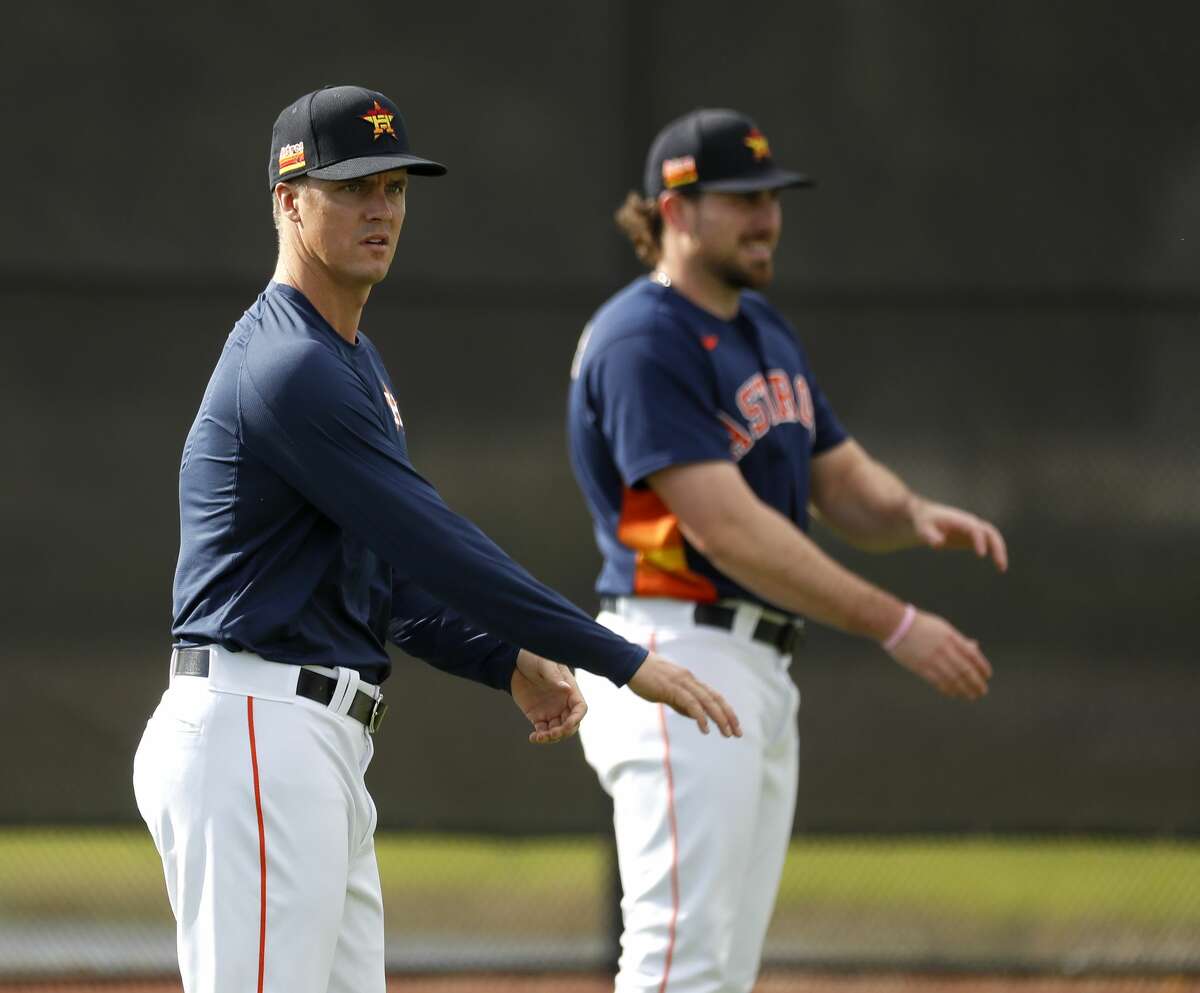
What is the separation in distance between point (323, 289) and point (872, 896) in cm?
312

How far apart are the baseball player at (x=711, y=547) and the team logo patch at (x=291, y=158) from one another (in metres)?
1.09

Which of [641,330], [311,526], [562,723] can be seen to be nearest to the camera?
[311,526]

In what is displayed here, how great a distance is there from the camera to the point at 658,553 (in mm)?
3502

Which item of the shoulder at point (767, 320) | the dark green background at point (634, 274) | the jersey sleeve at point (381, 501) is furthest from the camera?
the dark green background at point (634, 274)

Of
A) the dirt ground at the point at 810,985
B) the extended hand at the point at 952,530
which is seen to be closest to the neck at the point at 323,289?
the extended hand at the point at 952,530

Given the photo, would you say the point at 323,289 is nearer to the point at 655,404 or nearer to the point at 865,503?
the point at 655,404

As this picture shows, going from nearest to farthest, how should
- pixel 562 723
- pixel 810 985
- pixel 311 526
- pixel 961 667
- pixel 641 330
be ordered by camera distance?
1. pixel 311 526
2. pixel 562 723
3. pixel 961 667
4. pixel 641 330
5. pixel 810 985

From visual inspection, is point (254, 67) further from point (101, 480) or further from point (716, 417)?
point (716, 417)

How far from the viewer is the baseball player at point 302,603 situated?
2.37 m

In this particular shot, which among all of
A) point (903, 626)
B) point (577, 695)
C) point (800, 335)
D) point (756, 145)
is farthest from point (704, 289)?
point (800, 335)

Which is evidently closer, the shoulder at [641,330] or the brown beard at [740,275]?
the shoulder at [641,330]

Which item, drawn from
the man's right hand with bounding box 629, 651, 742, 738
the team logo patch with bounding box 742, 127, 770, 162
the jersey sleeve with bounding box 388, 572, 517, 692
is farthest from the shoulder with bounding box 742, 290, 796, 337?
the man's right hand with bounding box 629, 651, 742, 738

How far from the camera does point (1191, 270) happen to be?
5059 mm

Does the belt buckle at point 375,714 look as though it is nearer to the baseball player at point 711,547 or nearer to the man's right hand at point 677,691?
the man's right hand at point 677,691
